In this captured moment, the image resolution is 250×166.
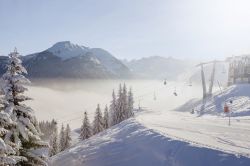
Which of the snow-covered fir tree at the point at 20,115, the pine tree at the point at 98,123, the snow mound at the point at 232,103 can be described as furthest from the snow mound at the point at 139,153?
the pine tree at the point at 98,123

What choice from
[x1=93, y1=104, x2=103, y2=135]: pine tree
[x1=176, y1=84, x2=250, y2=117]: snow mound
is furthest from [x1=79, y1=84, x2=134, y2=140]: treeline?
[x1=176, y1=84, x2=250, y2=117]: snow mound

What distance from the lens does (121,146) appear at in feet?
82.7

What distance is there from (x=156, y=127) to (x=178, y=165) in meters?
6.51

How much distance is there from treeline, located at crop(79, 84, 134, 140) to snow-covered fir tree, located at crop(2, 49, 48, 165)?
4684 centimetres

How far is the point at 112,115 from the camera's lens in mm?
75438

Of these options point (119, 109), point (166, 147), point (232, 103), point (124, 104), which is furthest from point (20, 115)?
point (124, 104)

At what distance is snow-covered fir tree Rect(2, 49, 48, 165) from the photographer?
20.7 metres

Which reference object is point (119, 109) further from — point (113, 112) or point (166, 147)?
point (166, 147)

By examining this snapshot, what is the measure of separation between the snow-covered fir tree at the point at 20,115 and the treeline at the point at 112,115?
46843 mm

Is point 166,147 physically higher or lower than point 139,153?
higher

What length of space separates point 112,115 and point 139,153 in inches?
2057

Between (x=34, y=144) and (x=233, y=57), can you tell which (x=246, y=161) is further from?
(x=233, y=57)

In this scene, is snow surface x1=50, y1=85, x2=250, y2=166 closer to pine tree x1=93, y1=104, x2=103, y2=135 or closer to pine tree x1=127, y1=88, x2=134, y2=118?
pine tree x1=93, y1=104, x2=103, y2=135

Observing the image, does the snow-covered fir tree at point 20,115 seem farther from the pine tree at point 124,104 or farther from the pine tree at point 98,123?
the pine tree at point 124,104
